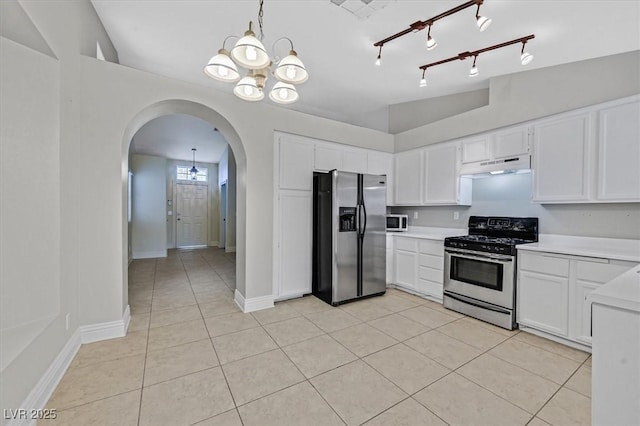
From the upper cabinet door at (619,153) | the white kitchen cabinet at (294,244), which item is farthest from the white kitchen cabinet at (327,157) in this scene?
the upper cabinet door at (619,153)

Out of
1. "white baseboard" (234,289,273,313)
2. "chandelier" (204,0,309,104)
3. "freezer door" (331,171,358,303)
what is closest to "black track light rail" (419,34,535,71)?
"freezer door" (331,171,358,303)

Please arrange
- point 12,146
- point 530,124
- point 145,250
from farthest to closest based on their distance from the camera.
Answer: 1. point 145,250
2. point 530,124
3. point 12,146

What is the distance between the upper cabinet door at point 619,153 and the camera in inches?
92.3

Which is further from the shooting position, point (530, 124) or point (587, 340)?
point (530, 124)

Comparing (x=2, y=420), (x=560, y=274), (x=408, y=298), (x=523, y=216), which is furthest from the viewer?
(x=408, y=298)

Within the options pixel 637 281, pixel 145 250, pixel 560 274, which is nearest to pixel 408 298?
pixel 560 274

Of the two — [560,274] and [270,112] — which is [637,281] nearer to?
[560,274]

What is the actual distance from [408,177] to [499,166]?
137 cm

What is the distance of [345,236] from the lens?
11.3ft

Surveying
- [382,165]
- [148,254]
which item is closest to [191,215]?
[148,254]

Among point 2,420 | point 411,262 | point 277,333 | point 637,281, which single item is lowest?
point 277,333

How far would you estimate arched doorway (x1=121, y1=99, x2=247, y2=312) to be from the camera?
2.67 metres

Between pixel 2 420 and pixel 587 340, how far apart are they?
13.5 ft

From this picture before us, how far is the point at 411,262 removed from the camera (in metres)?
3.88
